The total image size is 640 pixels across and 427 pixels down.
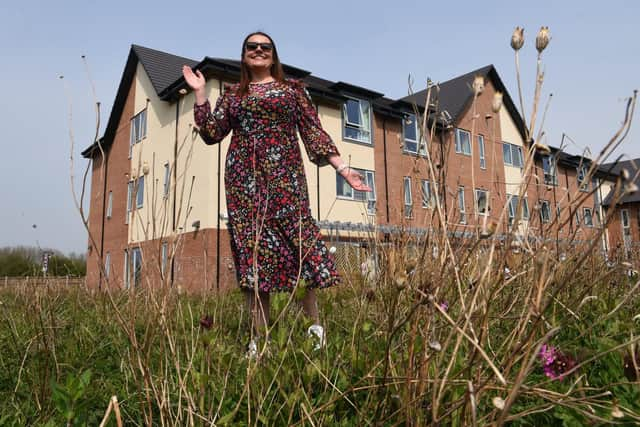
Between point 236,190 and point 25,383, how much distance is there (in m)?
1.26

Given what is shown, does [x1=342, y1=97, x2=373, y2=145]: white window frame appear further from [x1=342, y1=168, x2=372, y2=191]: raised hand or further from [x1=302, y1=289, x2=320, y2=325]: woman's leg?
[x1=302, y1=289, x2=320, y2=325]: woman's leg

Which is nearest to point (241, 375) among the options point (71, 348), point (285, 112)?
point (71, 348)

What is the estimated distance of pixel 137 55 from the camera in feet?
56.6

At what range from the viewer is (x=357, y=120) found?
1714 centimetres

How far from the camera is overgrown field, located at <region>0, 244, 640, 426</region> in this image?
835mm

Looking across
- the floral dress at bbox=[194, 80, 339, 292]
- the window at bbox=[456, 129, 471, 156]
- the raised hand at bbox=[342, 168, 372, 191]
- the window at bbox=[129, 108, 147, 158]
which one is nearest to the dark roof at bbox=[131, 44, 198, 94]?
the window at bbox=[129, 108, 147, 158]

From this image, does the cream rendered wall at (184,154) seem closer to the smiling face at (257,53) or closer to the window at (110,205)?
the window at (110,205)

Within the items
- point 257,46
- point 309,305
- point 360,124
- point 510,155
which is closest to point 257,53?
point 257,46

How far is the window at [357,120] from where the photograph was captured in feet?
55.3

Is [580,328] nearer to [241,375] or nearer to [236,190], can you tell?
[241,375]

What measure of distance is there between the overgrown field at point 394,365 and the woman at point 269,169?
0.90 ft

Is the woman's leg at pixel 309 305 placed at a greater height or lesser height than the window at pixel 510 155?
lesser

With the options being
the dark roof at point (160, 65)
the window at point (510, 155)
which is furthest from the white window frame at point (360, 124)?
the window at point (510, 155)

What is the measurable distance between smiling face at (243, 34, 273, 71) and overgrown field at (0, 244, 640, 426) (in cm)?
143
